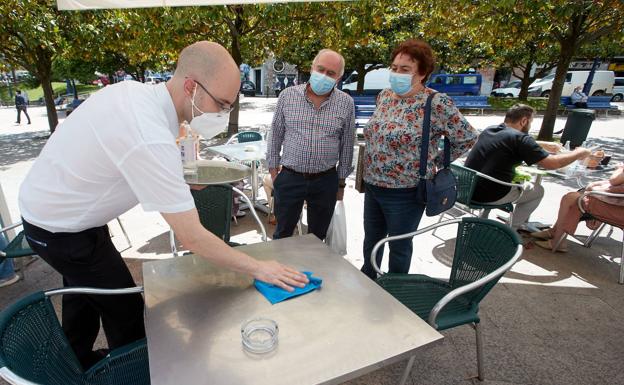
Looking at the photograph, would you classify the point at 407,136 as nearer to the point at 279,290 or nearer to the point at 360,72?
the point at 279,290

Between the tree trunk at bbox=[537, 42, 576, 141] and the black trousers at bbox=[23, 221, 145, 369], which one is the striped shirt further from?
the tree trunk at bbox=[537, 42, 576, 141]

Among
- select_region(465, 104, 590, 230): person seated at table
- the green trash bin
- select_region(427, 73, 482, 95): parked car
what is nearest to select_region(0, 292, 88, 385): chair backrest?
select_region(465, 104, 590, 230): person seated at table

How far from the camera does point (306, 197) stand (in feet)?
9.57

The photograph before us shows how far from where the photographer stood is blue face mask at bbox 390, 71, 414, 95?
7.79ft

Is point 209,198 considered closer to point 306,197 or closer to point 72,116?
point 306,197

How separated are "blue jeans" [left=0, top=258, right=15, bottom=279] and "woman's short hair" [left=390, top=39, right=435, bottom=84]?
3.49 metres

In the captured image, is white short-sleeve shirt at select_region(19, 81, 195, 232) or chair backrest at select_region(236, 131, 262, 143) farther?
chair backrest at select_region(236, 131, 262, 143)

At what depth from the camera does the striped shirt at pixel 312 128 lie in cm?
273

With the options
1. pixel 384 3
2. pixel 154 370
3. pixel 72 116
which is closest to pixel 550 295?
pixel 154 370

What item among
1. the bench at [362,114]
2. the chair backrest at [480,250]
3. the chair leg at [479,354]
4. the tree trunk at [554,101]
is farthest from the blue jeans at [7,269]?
the tree trunk at [554,101]

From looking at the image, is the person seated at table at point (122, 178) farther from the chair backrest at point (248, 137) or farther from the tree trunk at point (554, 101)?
the tree trunk at point (554, 101)

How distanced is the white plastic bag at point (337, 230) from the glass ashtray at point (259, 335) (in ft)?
6.46

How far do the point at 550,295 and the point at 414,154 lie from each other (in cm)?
191

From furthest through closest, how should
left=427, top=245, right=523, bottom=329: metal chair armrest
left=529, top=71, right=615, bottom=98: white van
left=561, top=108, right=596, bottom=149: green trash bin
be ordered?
left=529, top=71, right=615, bottom=98: white van < left=561, top=108, right=596, bottom=149: green trash bin < left=427, top=245, right=523, bottom=329: metal chair armrest
